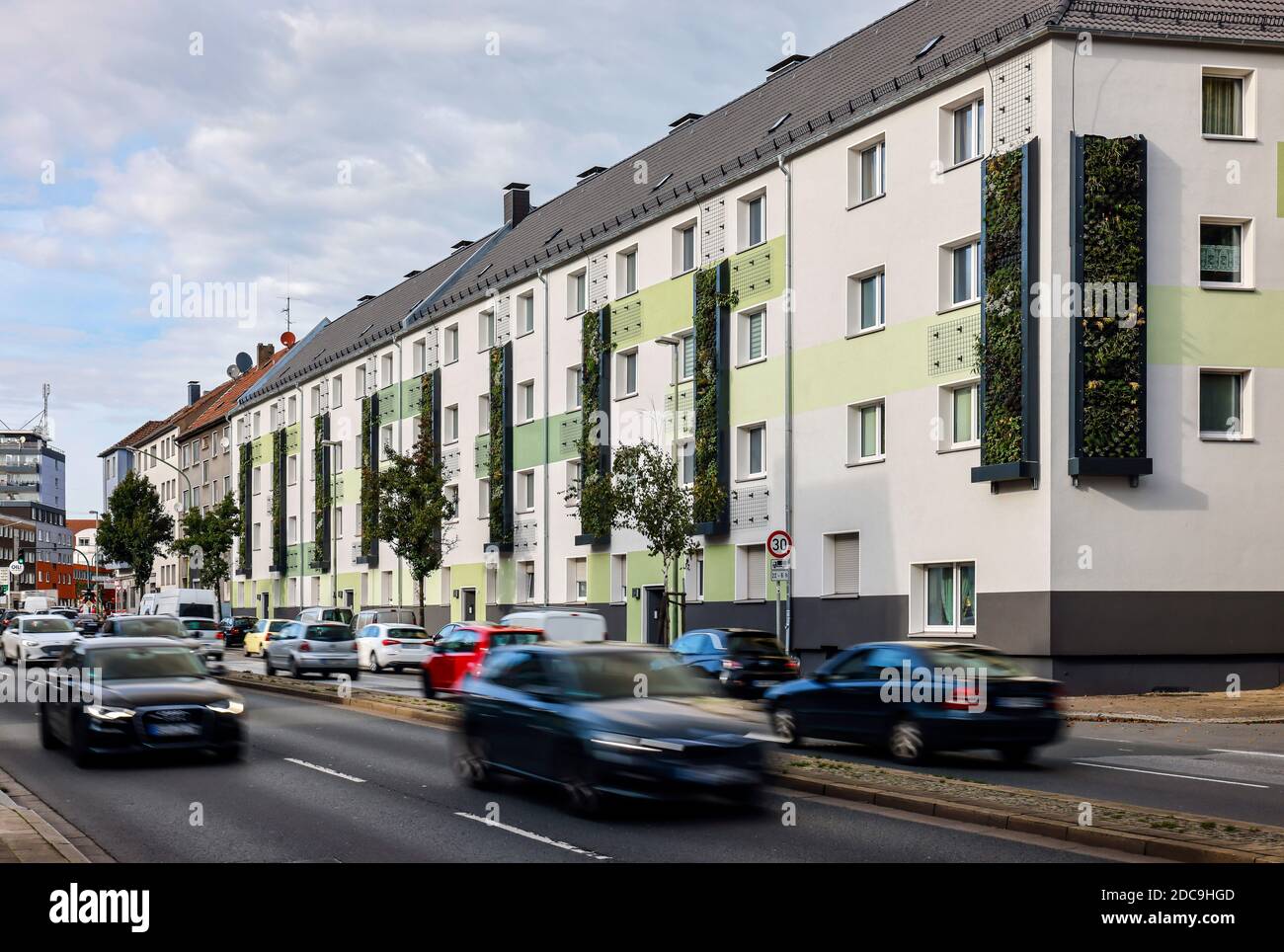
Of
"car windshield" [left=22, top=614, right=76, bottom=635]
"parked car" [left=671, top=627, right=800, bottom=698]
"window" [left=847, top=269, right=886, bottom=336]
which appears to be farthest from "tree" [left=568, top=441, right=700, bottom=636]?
"car windshield" [left=22, top=614, right=76, bottom=635]

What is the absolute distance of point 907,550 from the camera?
29.8m

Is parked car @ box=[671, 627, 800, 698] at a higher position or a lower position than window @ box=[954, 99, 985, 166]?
lower

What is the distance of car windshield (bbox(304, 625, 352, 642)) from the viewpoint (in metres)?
34.6

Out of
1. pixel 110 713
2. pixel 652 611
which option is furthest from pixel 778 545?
pixel 110 713

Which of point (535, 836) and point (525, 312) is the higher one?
point (525, 312)

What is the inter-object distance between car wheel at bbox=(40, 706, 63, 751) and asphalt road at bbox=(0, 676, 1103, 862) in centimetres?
70

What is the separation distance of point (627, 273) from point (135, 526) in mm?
54509

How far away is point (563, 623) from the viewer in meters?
29.2

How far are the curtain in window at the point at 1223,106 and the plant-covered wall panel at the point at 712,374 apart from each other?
40.6ft

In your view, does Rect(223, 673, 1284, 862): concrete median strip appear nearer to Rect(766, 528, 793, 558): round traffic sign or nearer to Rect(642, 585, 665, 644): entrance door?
Rect(766, 528, 793, 558): round traffic sign

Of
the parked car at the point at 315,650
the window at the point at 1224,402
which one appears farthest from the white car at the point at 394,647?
the window at the point at 1224,402

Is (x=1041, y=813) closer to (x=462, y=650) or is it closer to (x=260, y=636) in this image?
(x=462, y=650)

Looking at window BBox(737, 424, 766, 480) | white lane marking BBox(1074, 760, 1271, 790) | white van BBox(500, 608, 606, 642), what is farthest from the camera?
window BBox(737, 424, 766, 480)
